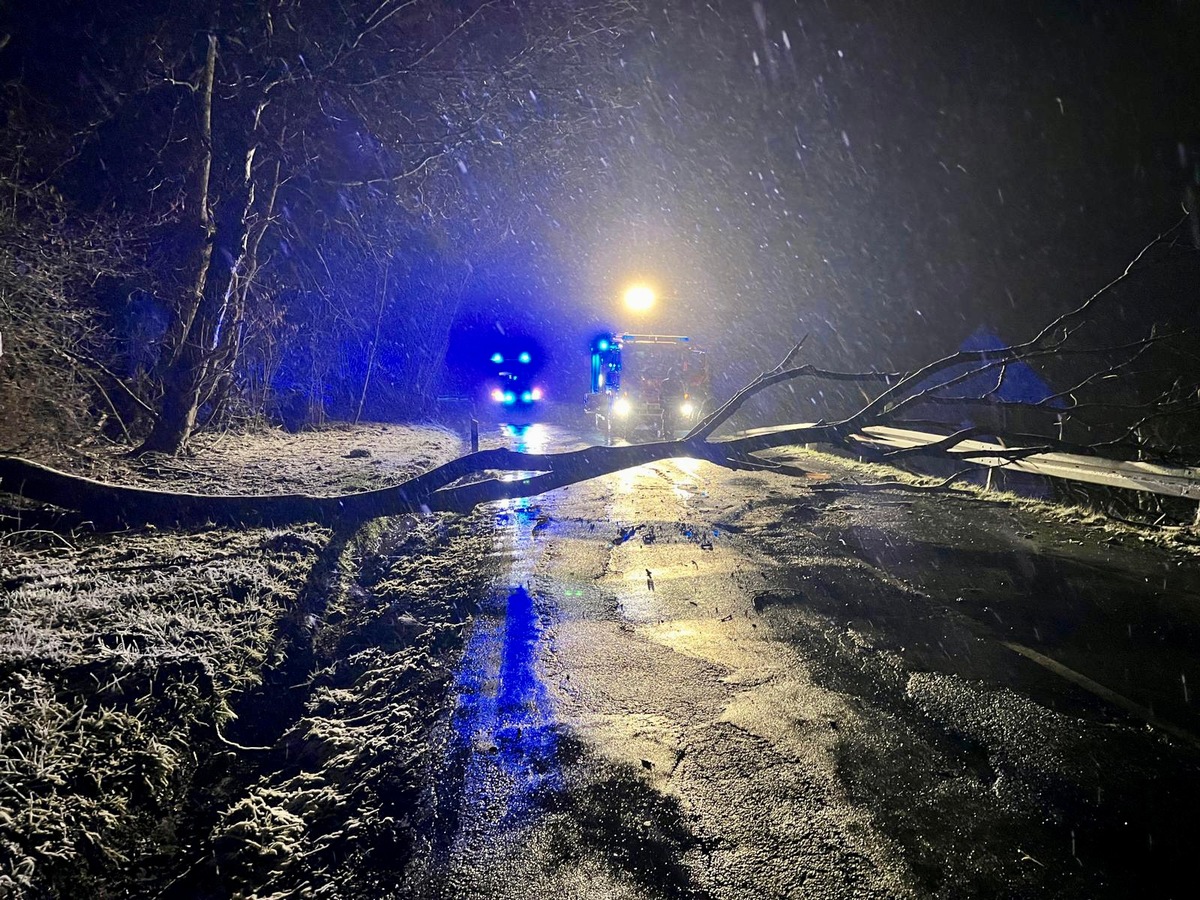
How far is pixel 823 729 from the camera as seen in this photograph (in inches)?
Answer: 148

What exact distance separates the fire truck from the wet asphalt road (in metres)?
14.1

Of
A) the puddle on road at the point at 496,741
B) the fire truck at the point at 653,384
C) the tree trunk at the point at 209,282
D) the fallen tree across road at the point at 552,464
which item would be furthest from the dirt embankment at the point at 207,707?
the fire truck at the point at 653,384

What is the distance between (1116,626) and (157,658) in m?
7.73

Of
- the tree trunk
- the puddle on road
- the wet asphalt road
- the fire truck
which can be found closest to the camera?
the wet asphalt road

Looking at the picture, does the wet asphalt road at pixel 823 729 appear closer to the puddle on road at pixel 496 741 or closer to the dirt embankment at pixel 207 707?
the puddle on road at pixel 496 741

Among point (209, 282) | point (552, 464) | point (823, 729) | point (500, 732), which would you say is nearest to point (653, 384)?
point (209, 282)

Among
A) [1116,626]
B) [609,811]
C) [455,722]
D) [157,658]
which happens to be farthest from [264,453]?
[1116,626]

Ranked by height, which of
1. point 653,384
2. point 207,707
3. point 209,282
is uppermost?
point 209,282

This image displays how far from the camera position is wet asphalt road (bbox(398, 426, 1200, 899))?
2.73m

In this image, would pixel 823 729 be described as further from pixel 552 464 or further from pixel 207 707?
pixel 207 707

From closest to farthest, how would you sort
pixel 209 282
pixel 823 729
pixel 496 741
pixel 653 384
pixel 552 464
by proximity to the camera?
pixel 496 741
pixel 823 729
pixel 552 464
pixel 209 282
pixel 653 384

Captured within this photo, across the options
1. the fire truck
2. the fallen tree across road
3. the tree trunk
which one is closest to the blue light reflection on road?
the fallen tree across road

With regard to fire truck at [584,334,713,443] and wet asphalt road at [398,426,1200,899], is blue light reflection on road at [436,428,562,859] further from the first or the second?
fire truck at [584,334,713,443]

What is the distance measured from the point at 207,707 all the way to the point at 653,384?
18.5 meters
